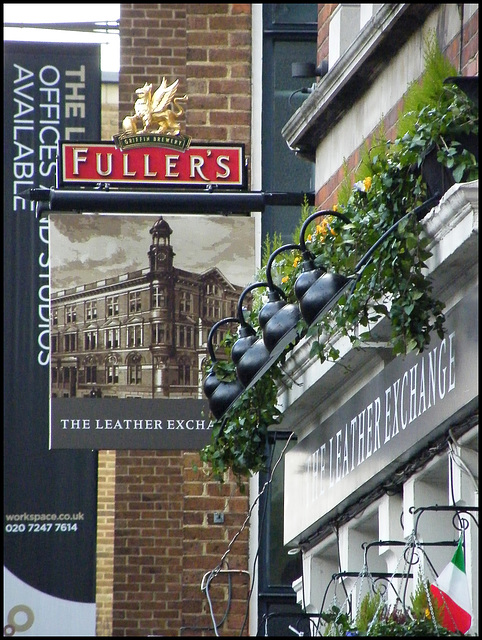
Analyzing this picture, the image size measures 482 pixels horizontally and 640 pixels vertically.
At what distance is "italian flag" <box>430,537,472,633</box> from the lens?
504cm

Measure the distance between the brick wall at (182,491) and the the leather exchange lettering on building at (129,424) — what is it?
0.98 m

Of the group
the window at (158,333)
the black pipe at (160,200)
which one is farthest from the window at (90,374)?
the black pipe at (160,200)

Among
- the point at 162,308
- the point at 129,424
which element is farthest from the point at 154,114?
the point at 129,424

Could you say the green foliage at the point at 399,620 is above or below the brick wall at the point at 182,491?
below

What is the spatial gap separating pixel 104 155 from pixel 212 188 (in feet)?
2.59

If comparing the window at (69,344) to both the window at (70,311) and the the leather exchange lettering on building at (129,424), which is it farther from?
the the leather exchange lettering on building at (129,424)

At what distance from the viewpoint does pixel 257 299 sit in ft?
26.9

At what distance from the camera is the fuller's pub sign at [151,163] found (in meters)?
9.30

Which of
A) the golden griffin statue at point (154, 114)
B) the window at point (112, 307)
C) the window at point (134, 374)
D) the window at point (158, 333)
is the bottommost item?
the window at point (134, 374)

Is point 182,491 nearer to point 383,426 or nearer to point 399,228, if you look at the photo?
point 383,426

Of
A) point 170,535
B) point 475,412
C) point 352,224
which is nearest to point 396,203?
point 352,224

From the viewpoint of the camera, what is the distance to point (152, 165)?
9.45 metres

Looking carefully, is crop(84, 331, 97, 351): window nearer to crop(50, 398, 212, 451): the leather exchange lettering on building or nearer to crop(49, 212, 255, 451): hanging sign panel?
crop(49, 212, 255, 451): hanging sign panel

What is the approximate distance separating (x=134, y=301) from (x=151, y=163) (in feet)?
3.35
